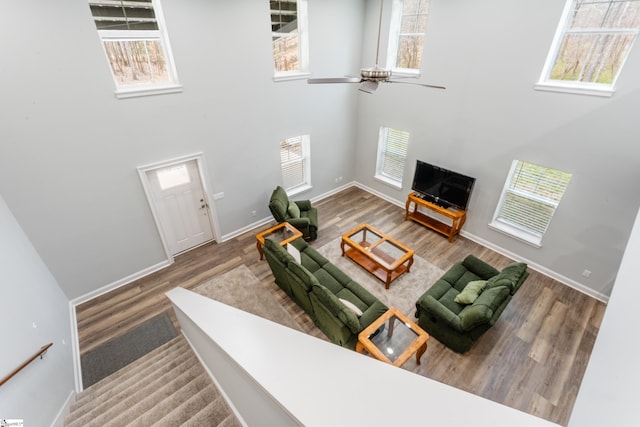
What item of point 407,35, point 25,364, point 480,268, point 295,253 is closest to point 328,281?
point 295,253

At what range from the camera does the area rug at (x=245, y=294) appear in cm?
480

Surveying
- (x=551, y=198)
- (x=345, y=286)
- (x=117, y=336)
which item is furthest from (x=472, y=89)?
(x=117, y=336)

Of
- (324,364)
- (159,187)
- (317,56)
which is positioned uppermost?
(317,56)

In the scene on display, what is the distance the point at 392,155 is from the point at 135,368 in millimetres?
6624

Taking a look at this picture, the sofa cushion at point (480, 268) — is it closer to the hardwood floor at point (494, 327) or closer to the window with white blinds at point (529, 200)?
the hardwood floor at point (494, 327)

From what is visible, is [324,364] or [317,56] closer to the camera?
[324,364]

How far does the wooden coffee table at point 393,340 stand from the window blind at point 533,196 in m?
3.39

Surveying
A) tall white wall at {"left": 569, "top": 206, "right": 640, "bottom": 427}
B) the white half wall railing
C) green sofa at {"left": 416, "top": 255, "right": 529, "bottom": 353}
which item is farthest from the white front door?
tall white wall at {"left": 569, "top": 206, "right": 640, "bottom": 427}

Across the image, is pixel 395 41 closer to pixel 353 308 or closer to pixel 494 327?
pixel 353 308

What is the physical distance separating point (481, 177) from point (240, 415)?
5.69 metres

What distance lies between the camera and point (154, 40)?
14.5ft

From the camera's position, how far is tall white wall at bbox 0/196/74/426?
7.97ft

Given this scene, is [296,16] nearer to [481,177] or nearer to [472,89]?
[472,89]

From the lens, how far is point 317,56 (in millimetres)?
6184
